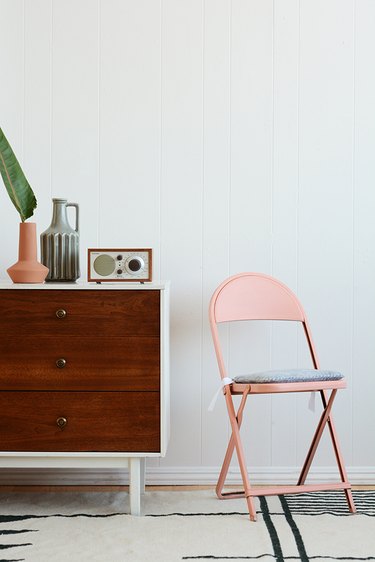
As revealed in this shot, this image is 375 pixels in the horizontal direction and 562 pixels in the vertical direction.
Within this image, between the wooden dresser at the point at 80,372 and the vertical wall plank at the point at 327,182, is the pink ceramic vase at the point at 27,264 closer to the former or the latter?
the wooden dresser at the point at 80,372

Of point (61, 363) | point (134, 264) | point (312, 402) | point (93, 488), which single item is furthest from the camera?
point (93, 488)

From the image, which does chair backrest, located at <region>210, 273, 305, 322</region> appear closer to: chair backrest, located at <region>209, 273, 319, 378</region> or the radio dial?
chair backrest, located at <region>209, 273, 319, 378</region>

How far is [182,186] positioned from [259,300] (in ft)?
1.69

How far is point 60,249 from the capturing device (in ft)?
8.43

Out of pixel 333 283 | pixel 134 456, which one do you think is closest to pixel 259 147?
pixel 333 283

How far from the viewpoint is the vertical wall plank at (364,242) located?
2863 mm

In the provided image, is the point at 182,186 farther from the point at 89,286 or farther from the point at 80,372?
the point at 80,372

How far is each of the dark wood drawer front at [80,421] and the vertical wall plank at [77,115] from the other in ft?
2.36

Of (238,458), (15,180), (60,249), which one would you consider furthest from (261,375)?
(15,180)

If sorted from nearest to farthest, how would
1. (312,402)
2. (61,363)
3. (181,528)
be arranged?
1. (181,528)
2. (61,363)
3. (312,402)

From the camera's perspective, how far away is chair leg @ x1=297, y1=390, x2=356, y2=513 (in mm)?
2484

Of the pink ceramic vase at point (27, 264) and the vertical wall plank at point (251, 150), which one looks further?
the vertical wall plank at point (251, 150)

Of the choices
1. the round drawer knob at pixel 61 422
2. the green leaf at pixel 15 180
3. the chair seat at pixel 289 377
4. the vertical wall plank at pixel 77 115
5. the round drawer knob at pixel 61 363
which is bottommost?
the round drawer knob at pixel 61 422

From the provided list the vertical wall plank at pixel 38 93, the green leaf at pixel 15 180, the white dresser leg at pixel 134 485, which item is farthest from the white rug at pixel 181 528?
the vertical wall plank at pixel 38 93
